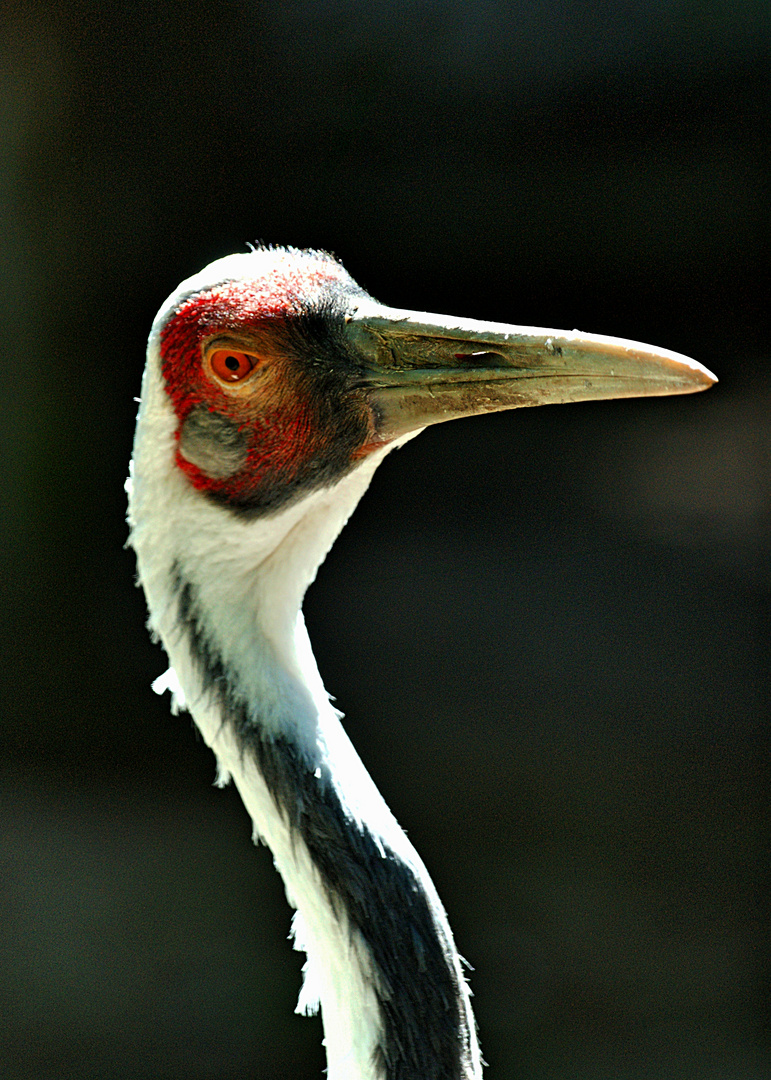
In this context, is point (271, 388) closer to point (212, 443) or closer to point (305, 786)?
point (212, 443)

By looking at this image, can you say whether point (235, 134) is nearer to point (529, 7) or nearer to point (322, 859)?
point (529, 7)

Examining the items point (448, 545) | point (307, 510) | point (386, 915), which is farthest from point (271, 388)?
point (448, 545)

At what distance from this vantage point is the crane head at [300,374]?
1.23 meters

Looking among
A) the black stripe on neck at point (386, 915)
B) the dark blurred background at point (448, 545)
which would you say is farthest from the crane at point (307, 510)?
the dark blurred background at point (448, 545)

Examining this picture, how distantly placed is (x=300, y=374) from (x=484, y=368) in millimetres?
228

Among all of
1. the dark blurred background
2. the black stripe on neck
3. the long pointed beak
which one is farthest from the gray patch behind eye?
the dark blurred background

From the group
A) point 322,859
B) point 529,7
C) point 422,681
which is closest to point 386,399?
point 322,859

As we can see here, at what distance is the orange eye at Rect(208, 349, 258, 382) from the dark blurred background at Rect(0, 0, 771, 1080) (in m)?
1.57

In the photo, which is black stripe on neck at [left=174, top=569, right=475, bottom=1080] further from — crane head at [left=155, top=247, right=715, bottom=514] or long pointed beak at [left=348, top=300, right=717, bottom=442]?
long pointed beak at [left=348, top=300, right=717, bottom=442]

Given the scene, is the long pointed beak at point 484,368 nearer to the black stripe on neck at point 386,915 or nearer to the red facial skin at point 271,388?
A: the red facial skin at point 271,388

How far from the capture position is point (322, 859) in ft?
4.03

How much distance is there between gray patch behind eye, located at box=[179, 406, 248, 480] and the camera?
4.21ft

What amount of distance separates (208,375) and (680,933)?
2492mm

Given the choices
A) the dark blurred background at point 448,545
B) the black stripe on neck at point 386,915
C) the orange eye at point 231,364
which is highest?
the dark blurred background at point 448,545
